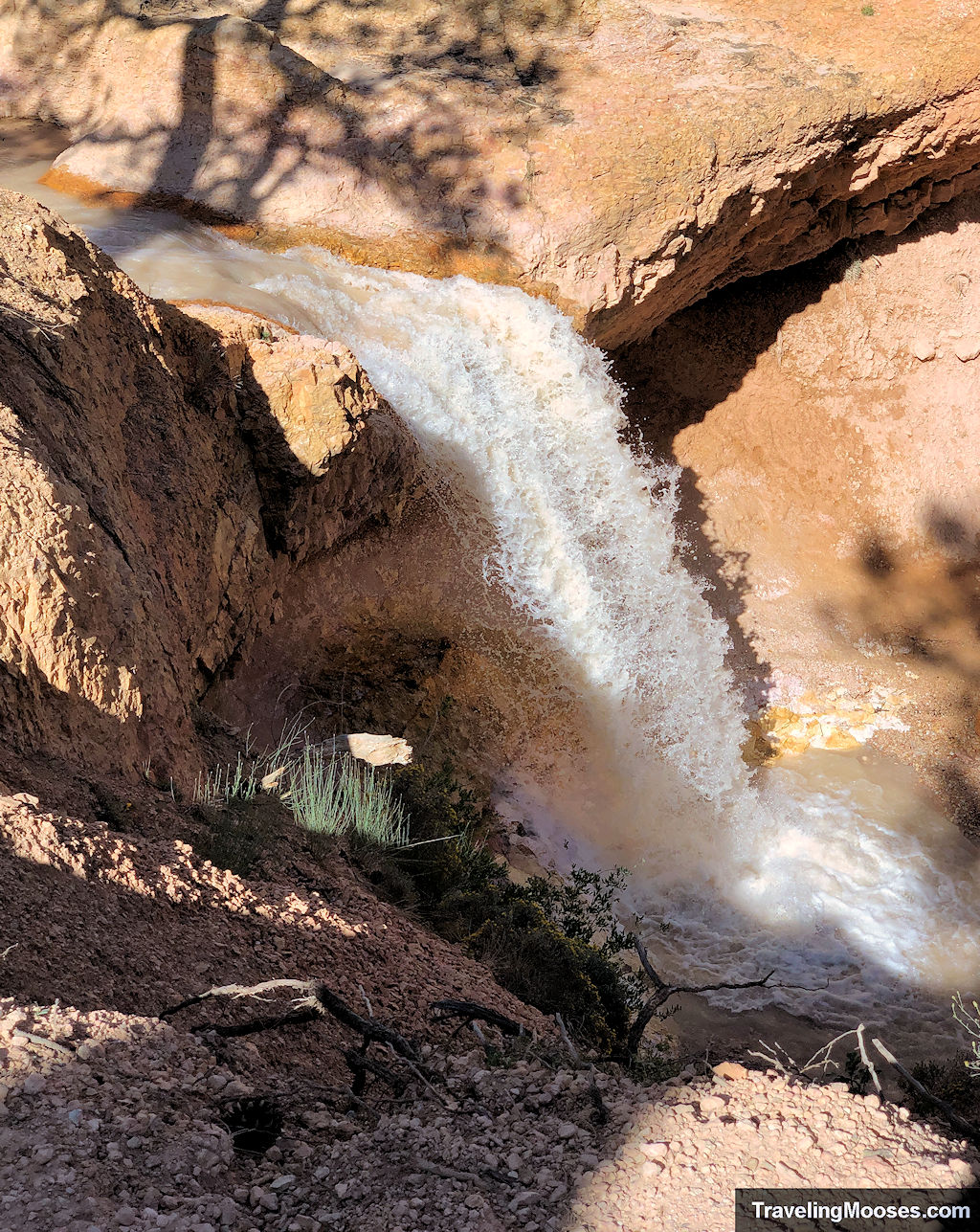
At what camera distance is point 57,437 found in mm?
3279

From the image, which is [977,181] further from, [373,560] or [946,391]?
[373,560]

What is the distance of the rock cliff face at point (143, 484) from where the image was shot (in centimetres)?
279

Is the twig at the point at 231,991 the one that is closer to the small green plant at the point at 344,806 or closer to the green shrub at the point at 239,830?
the green shrub at the point at 239,830

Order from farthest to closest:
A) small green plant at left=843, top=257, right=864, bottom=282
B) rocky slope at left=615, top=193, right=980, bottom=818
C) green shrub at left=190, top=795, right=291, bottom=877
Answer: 1. small green plant at left=843, top=257, right=864, bottom=282
2. rocky slope at left=615, top=193, right=980, bottom=818
3. green shrub at left=190, top=795, right=291, bottom=877

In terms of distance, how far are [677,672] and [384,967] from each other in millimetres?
4394

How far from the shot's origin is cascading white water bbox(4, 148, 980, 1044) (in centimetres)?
582

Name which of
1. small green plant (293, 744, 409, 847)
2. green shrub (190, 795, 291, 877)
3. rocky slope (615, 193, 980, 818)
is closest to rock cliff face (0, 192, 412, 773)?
green shrub (190, 795, 291, 877)

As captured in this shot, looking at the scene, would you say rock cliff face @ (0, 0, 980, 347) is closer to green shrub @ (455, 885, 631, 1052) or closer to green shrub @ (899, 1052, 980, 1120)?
green shrub @ (455, 885, 631, 1052)

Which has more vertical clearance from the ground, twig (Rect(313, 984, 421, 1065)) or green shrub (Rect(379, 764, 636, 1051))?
twig (Rect(313, 984, 421, 1065))

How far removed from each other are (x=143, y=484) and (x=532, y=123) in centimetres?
501

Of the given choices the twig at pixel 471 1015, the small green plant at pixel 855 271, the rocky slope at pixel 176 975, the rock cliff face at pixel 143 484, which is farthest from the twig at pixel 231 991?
the small green plant at pixel 855 271

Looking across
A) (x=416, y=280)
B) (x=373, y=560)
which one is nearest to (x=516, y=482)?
(x=373, y=560)

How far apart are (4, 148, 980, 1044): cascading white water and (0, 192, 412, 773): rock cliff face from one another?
1068 millimetres

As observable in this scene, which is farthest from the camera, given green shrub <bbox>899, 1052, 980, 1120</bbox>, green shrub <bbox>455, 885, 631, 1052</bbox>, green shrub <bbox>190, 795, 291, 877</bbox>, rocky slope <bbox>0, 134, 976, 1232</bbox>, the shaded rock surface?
green shrub <bbox>899, 1052, 980, 1120</bbox>
